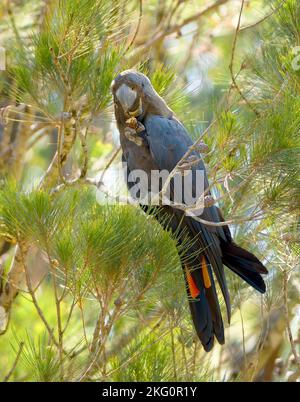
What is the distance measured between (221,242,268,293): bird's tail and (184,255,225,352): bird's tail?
3.7 inches

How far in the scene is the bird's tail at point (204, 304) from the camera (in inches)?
101

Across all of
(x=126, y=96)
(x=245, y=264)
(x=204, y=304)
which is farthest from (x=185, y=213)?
(x=126, y=96)

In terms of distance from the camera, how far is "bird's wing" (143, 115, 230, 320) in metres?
2.66

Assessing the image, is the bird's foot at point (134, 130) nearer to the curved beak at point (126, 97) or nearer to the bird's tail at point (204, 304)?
the curved beak at point (126, 97)

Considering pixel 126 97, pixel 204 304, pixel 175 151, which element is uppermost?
pixel 126 97

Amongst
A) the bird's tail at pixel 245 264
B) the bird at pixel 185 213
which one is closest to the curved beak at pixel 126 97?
the bird at pixel 185 213

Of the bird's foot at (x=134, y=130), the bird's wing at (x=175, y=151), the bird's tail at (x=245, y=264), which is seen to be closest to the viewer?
the bird's tail at (x=245, y=264)

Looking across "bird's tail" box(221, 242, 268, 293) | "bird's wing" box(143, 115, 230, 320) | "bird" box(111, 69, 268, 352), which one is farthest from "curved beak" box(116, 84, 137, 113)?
"bird's tail" box(221, 242, 268, 293)

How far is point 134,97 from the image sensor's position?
2766 mm

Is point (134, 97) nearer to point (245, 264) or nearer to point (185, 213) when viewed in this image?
point (185, 213)

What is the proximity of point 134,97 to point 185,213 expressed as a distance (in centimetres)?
58

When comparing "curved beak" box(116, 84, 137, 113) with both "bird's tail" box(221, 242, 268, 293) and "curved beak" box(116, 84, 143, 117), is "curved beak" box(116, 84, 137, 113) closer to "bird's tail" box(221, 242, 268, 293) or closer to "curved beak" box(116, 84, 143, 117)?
"curved beak" box(116, 84, 143, 117)

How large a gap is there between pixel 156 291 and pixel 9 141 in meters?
1.68

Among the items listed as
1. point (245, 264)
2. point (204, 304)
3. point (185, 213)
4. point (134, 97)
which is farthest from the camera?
point (134, 97)
